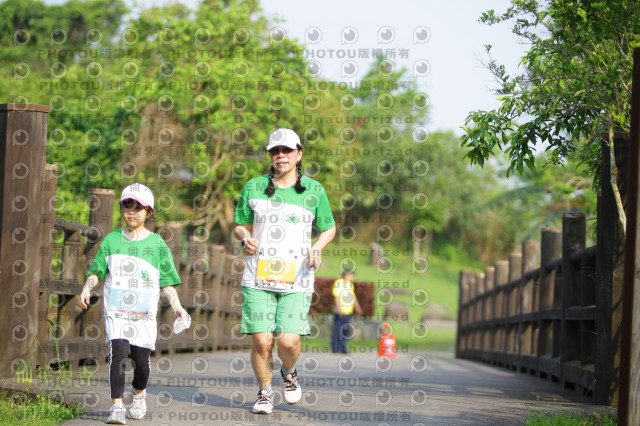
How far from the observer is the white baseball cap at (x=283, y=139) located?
19.7 feet

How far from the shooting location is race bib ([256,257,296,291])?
599cm

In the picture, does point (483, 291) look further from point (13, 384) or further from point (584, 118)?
point (13, 384)

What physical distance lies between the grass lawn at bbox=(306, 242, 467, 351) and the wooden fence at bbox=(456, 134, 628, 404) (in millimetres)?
9698

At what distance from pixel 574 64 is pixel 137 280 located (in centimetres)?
342

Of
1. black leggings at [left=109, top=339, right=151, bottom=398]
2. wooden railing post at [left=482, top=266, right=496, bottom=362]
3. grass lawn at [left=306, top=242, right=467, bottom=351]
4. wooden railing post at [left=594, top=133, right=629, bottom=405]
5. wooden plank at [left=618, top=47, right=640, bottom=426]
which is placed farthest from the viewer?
grass lawn at [left=306, top=242, right=467, bottom=351]

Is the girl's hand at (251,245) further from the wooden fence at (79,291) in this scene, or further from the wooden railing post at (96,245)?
the wooden railing post at (96,245)

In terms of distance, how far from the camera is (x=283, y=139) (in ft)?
19.8

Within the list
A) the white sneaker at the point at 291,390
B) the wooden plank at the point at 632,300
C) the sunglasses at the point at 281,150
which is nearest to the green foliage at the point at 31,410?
the white sneaker at the point at 291,390

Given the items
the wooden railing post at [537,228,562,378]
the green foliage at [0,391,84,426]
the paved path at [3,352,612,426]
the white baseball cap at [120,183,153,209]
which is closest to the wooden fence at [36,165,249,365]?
the paved path at [3,352,612,426]

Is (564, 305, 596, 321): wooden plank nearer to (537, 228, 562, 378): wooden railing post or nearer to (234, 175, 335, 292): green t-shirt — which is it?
(537, 228, 562, 378): wooden railing post

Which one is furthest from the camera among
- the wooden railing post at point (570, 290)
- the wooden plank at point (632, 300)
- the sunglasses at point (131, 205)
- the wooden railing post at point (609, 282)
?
the wooden railing post at point (570, 290)

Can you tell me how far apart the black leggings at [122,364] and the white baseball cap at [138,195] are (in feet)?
2.72

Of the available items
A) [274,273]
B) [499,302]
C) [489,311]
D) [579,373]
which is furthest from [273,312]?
[489,311]

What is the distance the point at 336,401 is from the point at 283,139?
192cm
